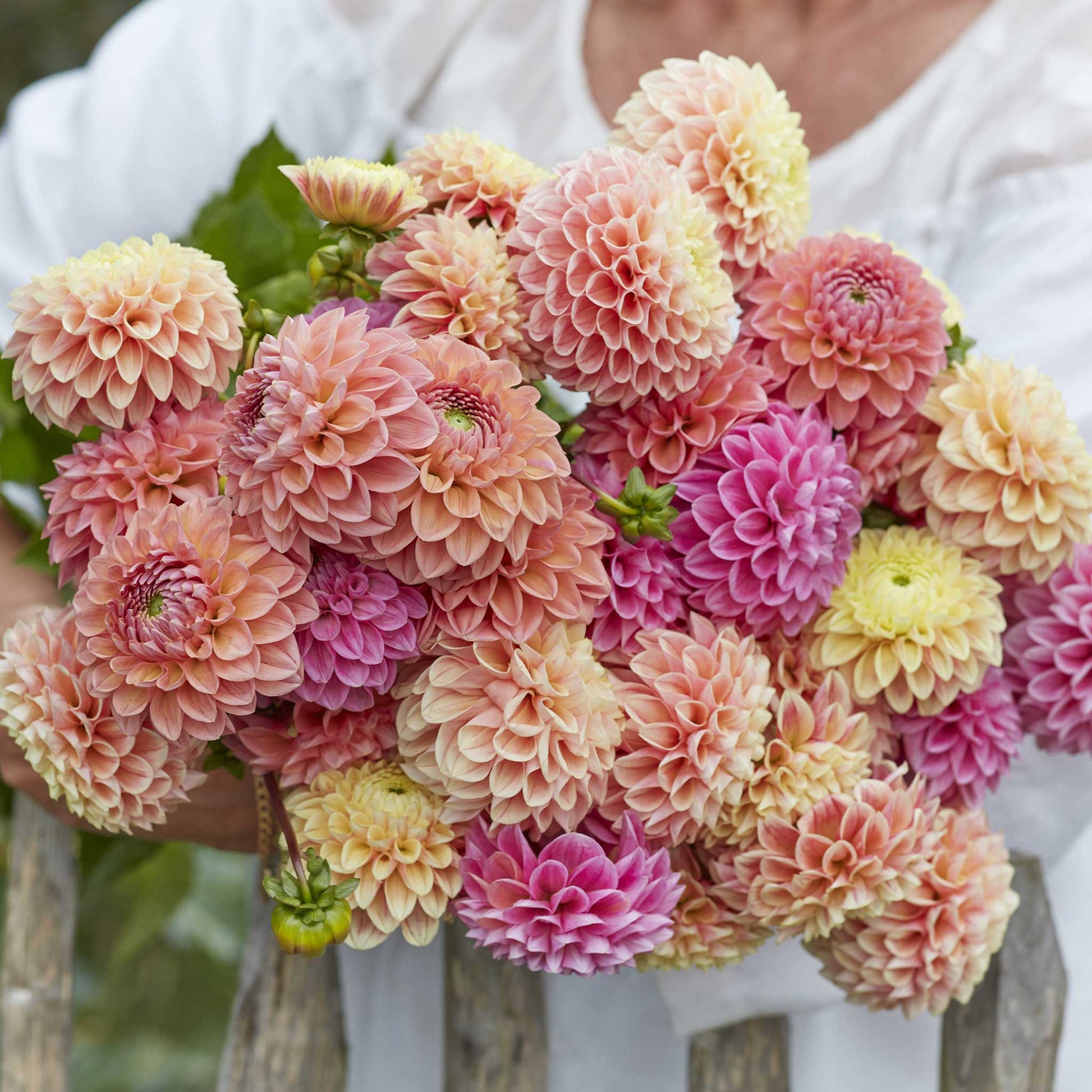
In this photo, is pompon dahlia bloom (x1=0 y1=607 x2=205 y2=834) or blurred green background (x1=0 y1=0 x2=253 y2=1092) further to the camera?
blurred green background (x1=0 y1=0 x2=253 y2=1092)

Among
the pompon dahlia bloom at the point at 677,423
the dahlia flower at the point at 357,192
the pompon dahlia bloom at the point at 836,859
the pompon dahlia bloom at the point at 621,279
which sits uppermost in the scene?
the dahlia flower at the point at 357,192

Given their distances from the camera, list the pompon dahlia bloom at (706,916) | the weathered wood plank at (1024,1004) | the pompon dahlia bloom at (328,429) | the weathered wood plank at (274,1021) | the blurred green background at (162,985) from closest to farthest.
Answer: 1. the pompon dahlia bloom at (328,429)
2. the pompon dahlia bloom at (706,916)
3. the weathered wood plank at (1024,1004)
4. the weathered wood plank at (274,1021)
5. the blurred green background at (162,985)

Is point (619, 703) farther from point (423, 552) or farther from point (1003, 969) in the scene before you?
point (1003, 969)

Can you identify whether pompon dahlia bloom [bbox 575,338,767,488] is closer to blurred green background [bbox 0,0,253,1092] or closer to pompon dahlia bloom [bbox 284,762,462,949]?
pompon dahlia bloom [bbox 284,762,462,949]

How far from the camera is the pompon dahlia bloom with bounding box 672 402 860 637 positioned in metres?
0.41

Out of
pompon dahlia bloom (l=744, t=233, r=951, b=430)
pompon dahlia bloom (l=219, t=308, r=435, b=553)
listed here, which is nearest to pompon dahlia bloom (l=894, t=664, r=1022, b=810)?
pompon dahlia bloom (l=744, t=233, r=951, b=430)

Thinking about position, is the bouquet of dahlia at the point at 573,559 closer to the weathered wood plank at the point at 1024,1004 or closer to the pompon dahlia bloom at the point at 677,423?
the pompon dahlia bloom at the point at 677,423

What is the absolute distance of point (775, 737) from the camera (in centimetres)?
44

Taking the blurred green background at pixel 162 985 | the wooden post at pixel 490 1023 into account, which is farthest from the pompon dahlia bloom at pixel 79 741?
the blurred green background at pixel 162 985

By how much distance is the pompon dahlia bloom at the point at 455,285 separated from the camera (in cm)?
41

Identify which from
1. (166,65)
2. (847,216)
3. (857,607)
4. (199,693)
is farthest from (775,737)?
(166,65)

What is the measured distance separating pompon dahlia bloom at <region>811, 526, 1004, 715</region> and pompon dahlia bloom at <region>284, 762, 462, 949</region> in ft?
0.52

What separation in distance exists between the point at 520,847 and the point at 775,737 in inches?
4.1

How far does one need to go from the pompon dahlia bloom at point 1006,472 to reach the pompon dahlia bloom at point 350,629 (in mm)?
210
